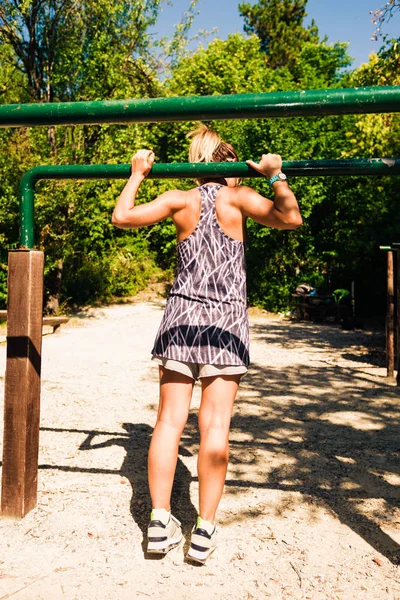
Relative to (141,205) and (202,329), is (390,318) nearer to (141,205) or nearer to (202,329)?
(202,329)

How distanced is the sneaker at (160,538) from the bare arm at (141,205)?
1164mm

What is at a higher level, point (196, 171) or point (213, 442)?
point (196, 171)

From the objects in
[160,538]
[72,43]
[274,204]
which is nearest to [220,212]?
[274,204]

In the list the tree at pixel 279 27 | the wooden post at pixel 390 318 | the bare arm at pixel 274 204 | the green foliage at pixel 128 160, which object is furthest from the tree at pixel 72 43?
the tree at pixel 279 27

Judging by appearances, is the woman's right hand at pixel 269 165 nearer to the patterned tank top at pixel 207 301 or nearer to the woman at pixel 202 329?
the woman at pixel 202 329

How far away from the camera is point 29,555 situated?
233 centimetres

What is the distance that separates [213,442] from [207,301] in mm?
550

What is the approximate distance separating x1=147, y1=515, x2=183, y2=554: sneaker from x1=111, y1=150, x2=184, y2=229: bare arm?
1164 millimetres

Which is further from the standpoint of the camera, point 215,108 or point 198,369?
point 198,369

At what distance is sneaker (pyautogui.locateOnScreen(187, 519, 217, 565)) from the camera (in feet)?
7.31

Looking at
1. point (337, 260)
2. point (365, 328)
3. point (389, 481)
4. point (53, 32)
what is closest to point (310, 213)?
point (337, 260)

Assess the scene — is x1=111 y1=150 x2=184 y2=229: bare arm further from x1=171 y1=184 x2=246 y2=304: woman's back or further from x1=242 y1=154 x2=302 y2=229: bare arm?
x1=242 y1=154 x2=302 y2=229: bare arm

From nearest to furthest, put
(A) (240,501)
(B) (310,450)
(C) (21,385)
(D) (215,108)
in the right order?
(D) (215,108)
(C) (21,385)
(A) (240,501)
(B) (310,450)

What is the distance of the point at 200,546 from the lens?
2.24 m
